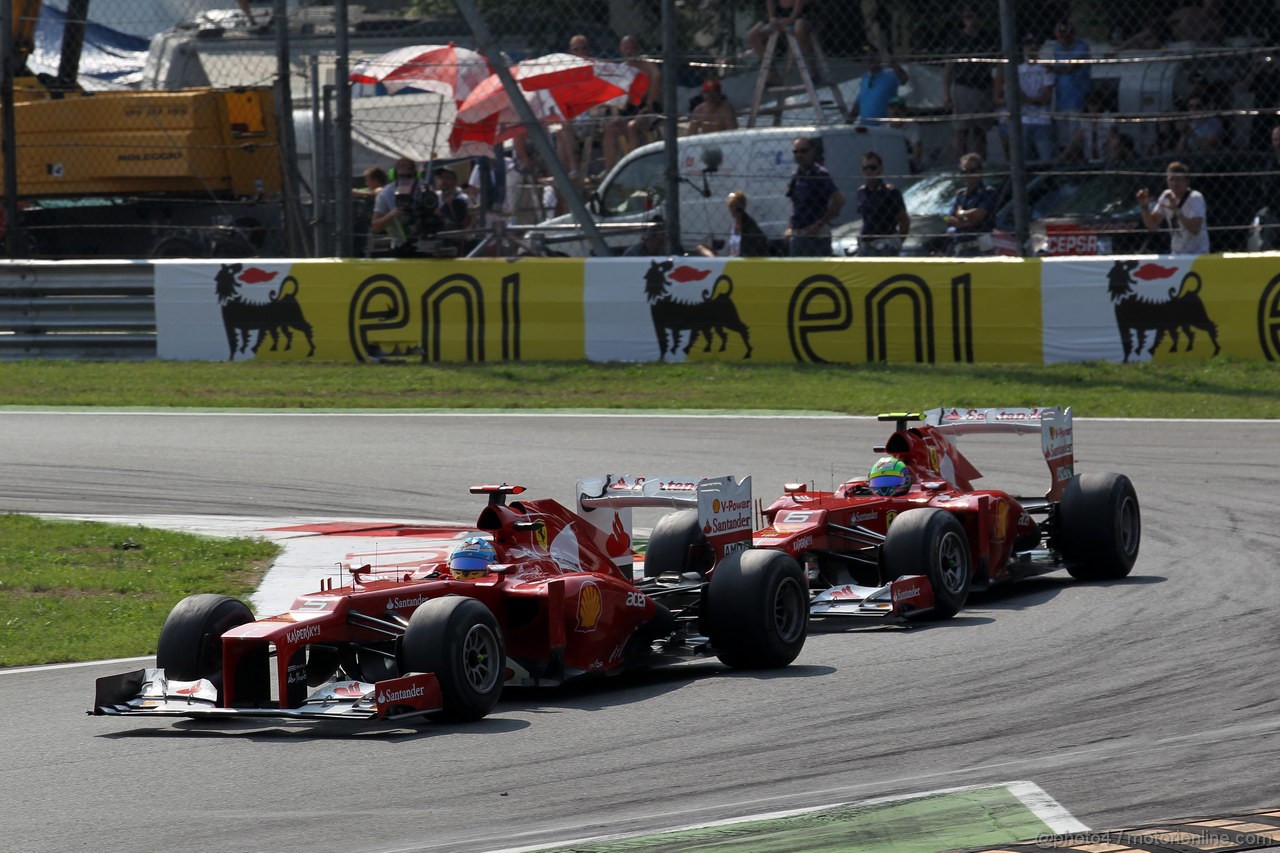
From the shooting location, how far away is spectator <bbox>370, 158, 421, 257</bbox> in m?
17.5

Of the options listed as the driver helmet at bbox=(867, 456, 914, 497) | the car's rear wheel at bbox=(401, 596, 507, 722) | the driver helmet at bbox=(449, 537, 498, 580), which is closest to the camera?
the car's rear wheel at bbox=(401, 596, 507, 722)

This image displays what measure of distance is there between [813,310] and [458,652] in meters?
10.5

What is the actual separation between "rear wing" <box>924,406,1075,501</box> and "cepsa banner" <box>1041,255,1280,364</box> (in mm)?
6236

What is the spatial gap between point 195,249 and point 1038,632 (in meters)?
14.2

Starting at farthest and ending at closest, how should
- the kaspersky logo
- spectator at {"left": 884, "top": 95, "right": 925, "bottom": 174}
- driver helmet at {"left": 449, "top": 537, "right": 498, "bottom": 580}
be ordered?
spectator at {"left": 884, "top": 95, "right": 925, "bottom": 174} → driver helmet at {"left": 449, "top": 537, "right": 498, "bottom": 580} → the kaspersky logo

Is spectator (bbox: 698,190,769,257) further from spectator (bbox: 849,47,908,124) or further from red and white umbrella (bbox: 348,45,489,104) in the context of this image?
red and white umbrella (bbox: 348,45,489,104)

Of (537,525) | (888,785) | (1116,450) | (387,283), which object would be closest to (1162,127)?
(1116,450)

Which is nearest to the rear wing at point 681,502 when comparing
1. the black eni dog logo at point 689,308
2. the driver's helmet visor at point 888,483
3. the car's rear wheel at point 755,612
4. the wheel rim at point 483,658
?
the car's rear wheel at point 755,612

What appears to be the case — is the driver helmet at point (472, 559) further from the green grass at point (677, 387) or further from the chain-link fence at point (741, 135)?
the chain-link fence at point (741, 135)

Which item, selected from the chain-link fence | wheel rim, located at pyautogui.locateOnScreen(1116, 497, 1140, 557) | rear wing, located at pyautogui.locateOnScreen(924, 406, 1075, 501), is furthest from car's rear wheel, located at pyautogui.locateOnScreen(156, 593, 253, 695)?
the chain-link fence

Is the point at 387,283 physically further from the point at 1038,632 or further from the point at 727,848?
the point at 727,848

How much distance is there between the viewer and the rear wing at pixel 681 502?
7.94 metres

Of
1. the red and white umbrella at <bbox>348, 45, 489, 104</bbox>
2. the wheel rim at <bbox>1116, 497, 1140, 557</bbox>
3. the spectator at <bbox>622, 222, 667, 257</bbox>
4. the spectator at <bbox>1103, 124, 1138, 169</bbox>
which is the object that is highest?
the red and white umbrella at <bbox>348, 45, 489, 104</bbox>

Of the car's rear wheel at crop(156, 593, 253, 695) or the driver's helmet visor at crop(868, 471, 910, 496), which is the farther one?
the driver's helmet visor at crop(868, 471, 910, 496)
